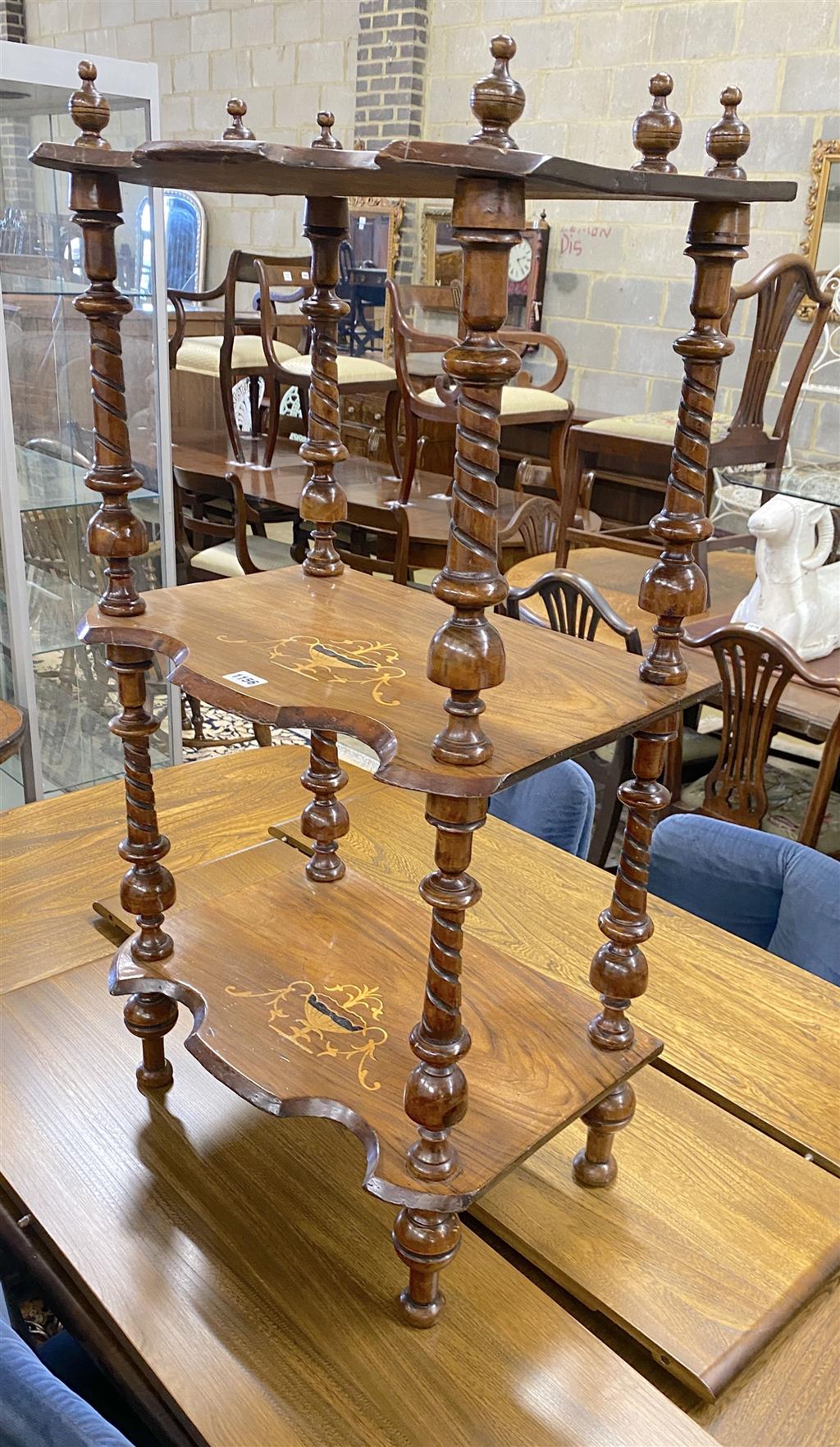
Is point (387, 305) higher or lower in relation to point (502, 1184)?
higher

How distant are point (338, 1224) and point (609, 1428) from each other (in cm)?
28

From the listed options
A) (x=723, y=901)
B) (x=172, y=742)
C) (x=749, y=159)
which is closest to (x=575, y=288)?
(x=749, y=159)

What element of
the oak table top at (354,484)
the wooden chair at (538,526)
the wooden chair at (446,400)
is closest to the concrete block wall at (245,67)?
the oak table top at (354,484)

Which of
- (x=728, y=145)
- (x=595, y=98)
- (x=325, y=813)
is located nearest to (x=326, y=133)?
(x=728, y=145)

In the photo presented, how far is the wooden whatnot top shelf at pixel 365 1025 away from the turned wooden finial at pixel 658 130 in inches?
27.9

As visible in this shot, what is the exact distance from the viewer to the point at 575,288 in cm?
546

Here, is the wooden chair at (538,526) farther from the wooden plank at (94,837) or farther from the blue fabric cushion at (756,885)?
the blue fabric cushion at (756,885)

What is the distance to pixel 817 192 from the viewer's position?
4.54 meters

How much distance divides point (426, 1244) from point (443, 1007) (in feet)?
0.63

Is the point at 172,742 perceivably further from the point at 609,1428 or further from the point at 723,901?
the point at 609,1428

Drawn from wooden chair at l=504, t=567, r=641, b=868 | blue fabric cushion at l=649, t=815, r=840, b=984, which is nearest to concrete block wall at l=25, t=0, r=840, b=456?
wooden chair at l=504, t=567, r=641, b=868

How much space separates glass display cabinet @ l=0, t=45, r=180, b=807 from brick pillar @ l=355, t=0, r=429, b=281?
3.77 metres

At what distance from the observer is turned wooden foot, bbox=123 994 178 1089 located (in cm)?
109

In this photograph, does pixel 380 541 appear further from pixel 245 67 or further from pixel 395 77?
pixel 245 67
